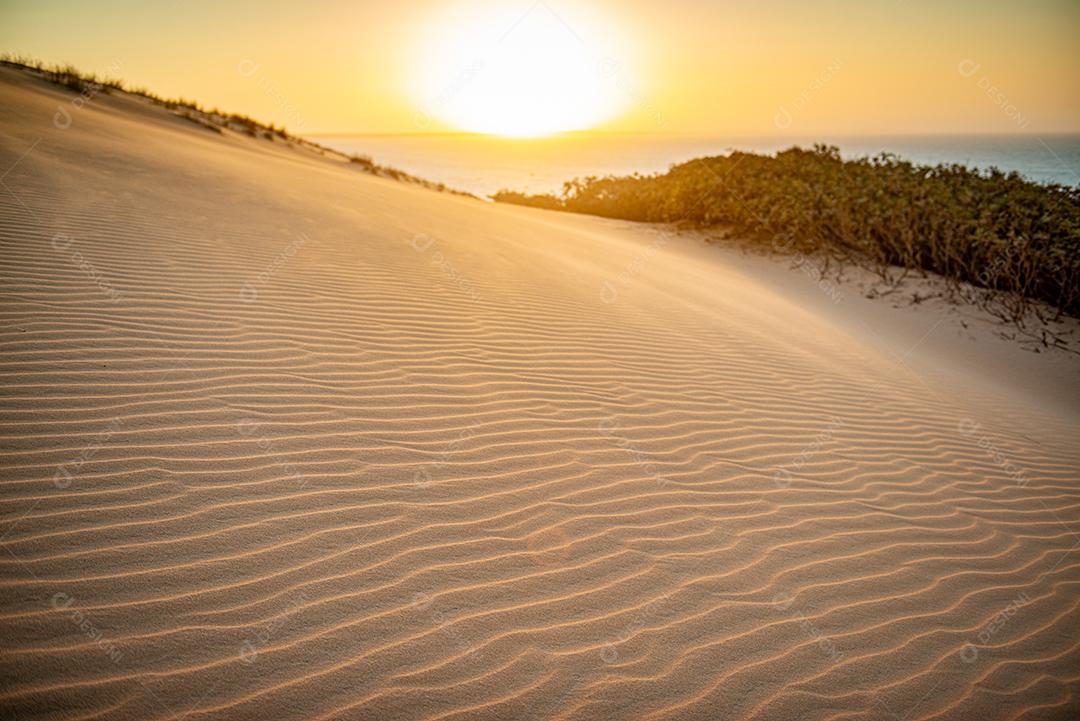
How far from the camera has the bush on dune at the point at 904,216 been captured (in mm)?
10047

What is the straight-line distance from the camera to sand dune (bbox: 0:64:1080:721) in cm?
217

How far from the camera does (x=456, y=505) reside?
3.02m

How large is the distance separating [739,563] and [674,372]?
7.88 ft

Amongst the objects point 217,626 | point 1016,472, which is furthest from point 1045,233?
point 217,626

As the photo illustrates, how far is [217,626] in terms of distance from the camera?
85.6 inches

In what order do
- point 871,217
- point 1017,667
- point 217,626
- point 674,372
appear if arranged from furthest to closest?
point 871,217 < point 674,372 < point 1017,667 < point 217,626

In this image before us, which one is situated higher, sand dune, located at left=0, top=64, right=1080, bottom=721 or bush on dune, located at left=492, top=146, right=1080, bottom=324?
bush on dune, located at left=492, top=146, right=1080, bottom=324

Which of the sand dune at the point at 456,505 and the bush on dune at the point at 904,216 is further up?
the bush on dune at the point at 904,216

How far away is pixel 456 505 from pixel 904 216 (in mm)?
12965

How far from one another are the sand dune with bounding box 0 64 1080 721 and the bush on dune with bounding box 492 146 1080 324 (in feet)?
18.4

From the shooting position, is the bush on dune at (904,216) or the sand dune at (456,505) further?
the bush on dune at (904,216)

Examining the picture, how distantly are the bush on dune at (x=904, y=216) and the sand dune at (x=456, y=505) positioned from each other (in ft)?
18.4

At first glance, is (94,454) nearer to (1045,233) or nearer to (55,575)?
(55,575)

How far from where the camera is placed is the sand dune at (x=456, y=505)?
7.12 ft
